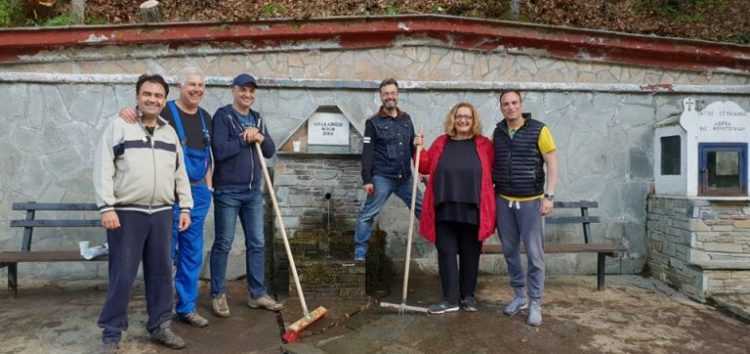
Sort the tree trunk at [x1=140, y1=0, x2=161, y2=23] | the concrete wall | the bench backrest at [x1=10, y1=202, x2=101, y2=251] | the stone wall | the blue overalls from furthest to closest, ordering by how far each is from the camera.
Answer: the tree trunk at [x1=140, y1=0, x2=161, y2=23], the concrete wall, the bench backrest at [x1=10, y1=202, x2=101, y2=251], the stone wall, the blue overalls

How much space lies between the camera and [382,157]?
16.7 ft

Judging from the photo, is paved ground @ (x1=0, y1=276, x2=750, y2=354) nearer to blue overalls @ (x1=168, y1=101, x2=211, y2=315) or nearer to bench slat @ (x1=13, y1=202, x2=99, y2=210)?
blue overalls @ (x1=168, y1=101, x2=211, y2=315)

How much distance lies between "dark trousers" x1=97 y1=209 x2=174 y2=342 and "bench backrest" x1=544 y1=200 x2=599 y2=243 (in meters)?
4.02

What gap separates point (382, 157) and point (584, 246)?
2304 mm

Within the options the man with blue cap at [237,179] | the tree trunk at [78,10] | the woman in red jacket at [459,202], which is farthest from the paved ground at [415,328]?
the tree trunk at [78,10]


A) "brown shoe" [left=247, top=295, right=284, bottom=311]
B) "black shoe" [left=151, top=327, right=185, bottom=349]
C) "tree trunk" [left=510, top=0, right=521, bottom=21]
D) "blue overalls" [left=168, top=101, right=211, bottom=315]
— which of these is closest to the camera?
"black shoe" [left=151, top=327, right=185, bottom=349]

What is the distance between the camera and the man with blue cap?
443 centimetres

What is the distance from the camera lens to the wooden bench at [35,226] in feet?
16.5

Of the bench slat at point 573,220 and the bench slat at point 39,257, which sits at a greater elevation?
the bench slat at point 573,220

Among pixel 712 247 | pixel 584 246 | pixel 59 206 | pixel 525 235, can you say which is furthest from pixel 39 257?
pixel 712 247

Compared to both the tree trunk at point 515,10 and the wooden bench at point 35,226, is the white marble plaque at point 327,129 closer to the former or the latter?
the wooden bench at point 35,226

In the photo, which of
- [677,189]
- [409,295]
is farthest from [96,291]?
[677,189]

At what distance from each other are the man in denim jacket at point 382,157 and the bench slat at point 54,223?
268cm

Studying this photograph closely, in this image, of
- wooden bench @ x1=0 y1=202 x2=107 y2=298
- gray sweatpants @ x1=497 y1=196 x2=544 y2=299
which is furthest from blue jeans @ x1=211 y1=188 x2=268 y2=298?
gray sweatpants @ x1=497 y1=196 x2=544 y2=299
